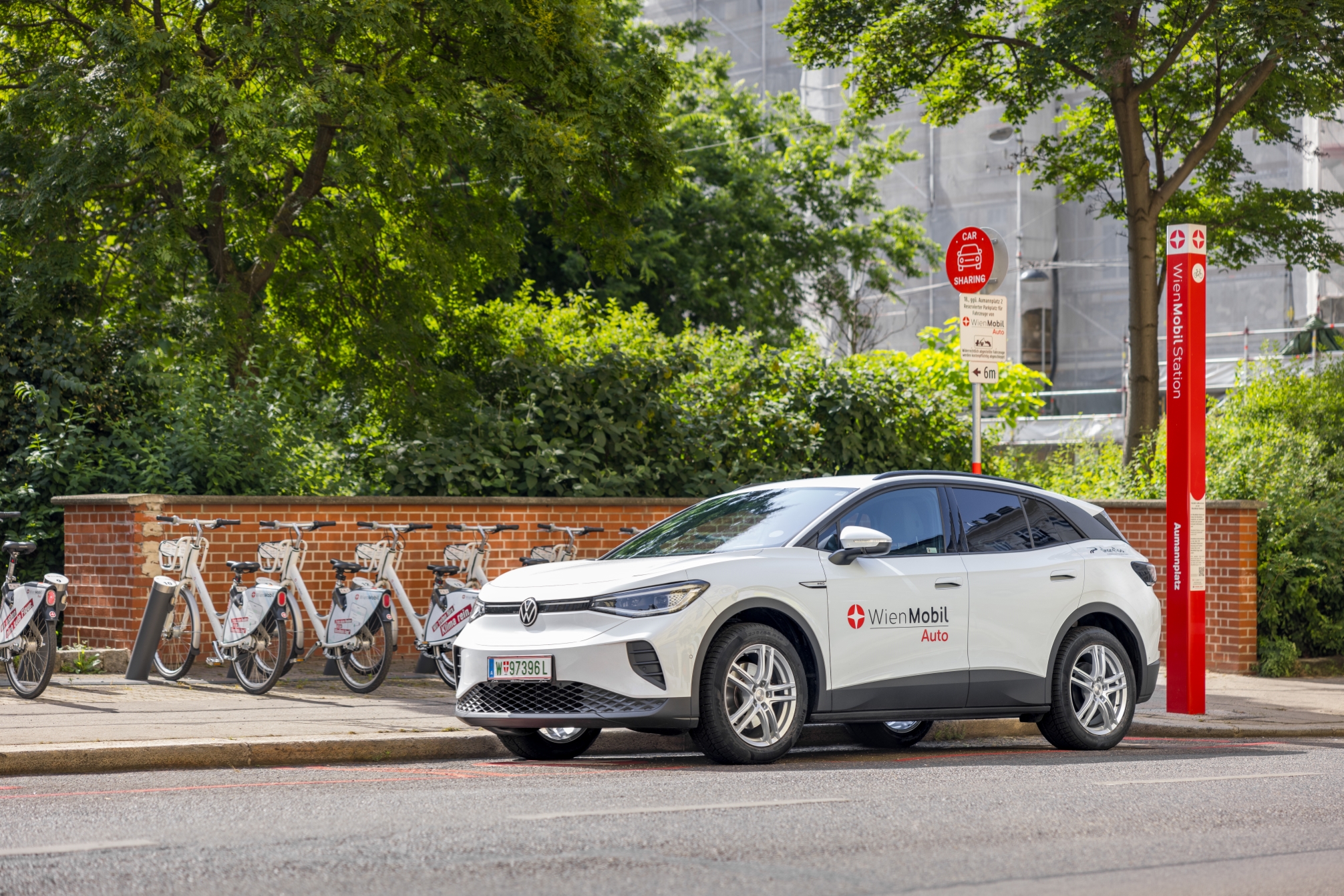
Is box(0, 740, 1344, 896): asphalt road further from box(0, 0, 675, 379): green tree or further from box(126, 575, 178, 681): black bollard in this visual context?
→ box(0, 0, 675, 379): green tree

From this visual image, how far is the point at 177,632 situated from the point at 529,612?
451cm

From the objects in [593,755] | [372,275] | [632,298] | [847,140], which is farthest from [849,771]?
[847,140]

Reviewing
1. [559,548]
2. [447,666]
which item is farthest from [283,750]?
[559,548]

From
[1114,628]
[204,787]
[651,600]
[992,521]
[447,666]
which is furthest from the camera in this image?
[447,666]

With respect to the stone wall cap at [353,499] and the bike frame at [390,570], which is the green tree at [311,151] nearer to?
the stone wall cap at [353,499]

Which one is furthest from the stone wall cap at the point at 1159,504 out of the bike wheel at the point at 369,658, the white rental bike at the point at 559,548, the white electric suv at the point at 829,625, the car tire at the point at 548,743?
the car tire at the point at 548,743

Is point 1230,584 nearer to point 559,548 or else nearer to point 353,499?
point 559,548

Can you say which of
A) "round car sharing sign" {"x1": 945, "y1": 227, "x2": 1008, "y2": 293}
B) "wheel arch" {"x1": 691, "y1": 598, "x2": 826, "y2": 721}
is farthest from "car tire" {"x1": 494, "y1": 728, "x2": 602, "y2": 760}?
"round car sharing sign" {"x1": 945, "y1": 227, "x2": 1008, "y2": 293}

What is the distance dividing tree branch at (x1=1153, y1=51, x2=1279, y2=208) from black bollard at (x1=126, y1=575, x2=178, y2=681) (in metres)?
13.0

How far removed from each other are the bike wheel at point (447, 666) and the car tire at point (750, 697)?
11.7 feet

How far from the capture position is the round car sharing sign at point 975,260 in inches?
513

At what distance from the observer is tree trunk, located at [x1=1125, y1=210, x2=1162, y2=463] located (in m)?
20.0

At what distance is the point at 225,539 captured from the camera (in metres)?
13.4

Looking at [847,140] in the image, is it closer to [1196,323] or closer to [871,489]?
[1196,323]
